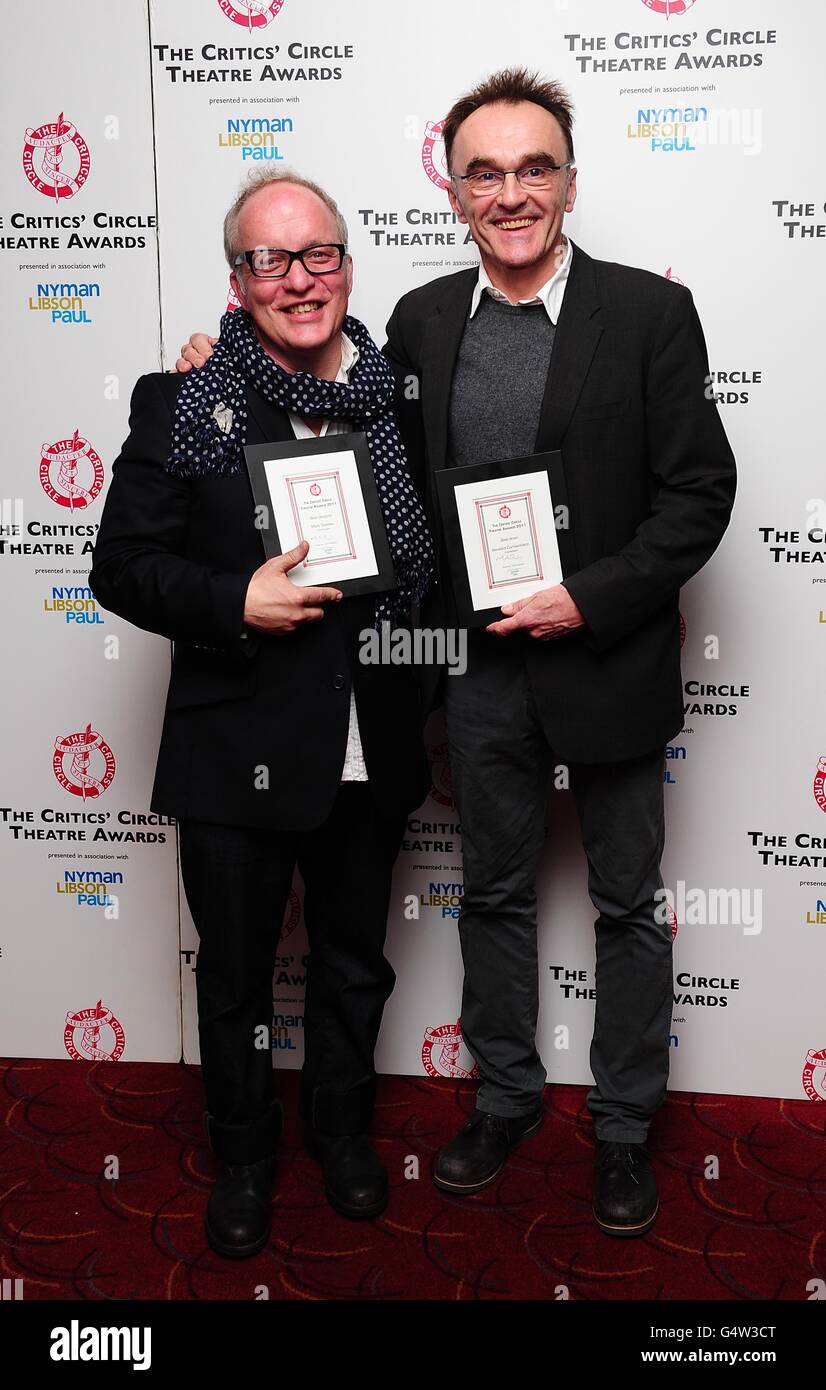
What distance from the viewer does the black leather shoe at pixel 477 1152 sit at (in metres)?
2.27

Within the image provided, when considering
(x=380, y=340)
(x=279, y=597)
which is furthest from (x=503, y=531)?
(x=380, y=340)

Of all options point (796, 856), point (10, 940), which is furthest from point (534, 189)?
point (10, 940)

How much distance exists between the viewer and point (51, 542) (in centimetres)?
261

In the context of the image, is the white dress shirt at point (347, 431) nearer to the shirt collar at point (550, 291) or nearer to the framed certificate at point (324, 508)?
the framed certificate at point (324, 508)

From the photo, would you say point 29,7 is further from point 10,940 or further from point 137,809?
point 10,940

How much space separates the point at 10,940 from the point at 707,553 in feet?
6.15

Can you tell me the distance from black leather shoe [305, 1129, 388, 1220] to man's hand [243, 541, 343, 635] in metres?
1.06

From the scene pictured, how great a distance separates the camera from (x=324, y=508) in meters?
1.91

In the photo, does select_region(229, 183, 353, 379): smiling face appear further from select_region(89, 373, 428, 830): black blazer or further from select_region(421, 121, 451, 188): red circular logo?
select_region(421, 121, 451, 188): red circular logo

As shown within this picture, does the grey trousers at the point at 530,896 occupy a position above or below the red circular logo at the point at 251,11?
below

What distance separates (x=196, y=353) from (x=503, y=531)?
1.99 feet

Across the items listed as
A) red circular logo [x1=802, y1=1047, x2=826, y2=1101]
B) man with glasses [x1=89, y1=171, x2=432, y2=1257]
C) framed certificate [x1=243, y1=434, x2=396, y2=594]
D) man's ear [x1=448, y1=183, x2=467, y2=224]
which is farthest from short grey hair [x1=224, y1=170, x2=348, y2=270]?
red circular logo [x1=802, y1=1047, x2=826, y2=1101]

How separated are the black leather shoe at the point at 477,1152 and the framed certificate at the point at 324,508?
1.15 meters

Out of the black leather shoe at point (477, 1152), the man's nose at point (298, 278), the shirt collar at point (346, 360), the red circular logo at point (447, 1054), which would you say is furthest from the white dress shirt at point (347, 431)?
the red circular logo at point (447, 1054)
